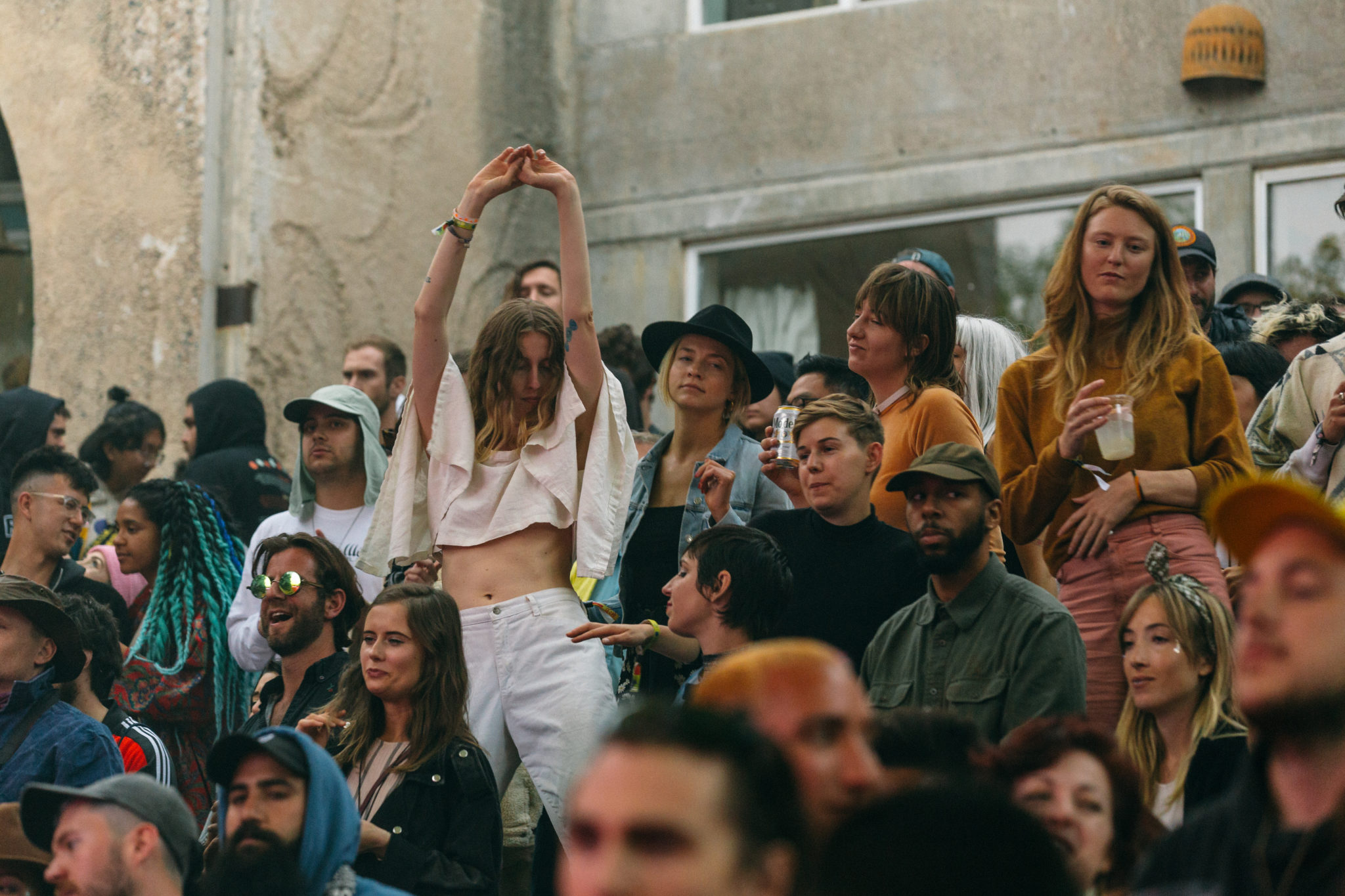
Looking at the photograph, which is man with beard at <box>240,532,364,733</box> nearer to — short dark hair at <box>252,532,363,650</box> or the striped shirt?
short dark hair at <box>252,532,363,650</box>

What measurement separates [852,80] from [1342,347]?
5.17 m

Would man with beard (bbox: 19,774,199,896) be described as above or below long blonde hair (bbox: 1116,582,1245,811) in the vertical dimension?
below

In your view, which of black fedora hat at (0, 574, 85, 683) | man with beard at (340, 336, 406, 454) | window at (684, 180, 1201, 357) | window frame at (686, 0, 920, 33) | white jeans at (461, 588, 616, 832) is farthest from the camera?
window frame at (686, 0, 920, 33)

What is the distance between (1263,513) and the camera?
255 centimetres

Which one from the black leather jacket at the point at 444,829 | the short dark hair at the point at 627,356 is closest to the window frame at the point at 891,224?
the short dark hair at the point at 627,356

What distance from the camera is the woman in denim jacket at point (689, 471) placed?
568cm

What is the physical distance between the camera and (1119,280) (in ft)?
16.9

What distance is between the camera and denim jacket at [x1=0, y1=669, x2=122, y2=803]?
18.3 feet

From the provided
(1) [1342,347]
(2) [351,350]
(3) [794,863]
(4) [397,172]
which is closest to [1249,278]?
(1) [1342,347]

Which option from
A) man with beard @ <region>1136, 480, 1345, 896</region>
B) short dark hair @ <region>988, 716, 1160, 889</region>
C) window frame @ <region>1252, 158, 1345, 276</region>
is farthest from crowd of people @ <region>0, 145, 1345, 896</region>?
window frame @ <region>1252, 158, 1345, 276</region>

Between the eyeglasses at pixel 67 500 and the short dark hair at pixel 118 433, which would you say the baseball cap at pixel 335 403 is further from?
the short dark hair at pixel 118 433

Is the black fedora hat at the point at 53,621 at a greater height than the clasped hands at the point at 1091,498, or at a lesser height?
lesser

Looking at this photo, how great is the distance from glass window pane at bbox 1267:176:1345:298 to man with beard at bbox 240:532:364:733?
5456 millimetres

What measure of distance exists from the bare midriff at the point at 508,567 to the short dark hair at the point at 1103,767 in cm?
228
